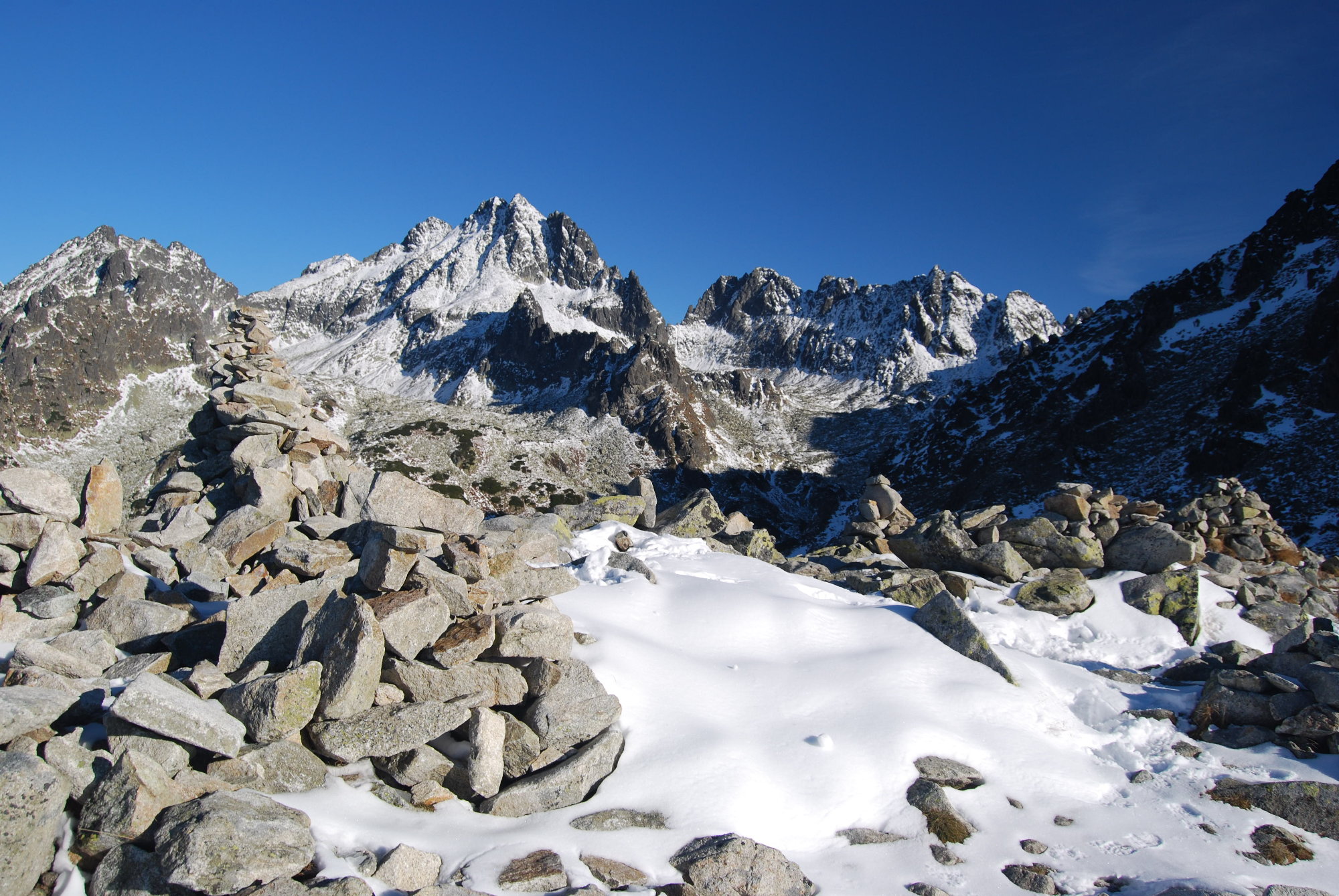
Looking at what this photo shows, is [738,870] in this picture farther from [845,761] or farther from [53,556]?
[53,556]

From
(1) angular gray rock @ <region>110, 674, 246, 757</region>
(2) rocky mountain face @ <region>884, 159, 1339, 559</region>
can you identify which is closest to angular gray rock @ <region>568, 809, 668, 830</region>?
(1) angular gray rock @ <region>110, 674, 246, 757</region>

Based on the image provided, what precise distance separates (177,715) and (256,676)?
49.1 inches

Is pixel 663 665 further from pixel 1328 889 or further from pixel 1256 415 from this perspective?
pixel 1256 415

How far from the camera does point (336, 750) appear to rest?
7770 millimetres

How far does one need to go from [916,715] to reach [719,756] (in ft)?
12.1

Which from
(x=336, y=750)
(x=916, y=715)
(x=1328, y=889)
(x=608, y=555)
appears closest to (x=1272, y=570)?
(x=1328, y=889)

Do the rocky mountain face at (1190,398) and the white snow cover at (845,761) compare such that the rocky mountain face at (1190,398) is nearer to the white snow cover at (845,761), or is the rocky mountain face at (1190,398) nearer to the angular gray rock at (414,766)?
the white snow cover at (845,761)

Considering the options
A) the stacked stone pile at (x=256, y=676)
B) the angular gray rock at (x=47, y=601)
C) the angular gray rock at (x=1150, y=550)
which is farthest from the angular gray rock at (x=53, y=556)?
the angular gray rock at (x=1150, y=550)

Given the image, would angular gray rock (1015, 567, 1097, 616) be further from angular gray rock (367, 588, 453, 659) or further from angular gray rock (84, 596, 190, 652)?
angular gray rock (84, 596, 190, 652)

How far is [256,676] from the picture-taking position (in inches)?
324

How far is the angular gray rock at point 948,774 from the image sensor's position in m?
9.77

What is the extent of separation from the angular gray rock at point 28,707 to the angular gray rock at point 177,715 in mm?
534

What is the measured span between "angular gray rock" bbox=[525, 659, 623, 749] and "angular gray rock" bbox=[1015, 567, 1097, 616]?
12463 mm

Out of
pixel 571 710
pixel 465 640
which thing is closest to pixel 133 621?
pixel 465 640
